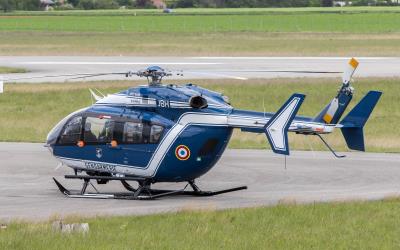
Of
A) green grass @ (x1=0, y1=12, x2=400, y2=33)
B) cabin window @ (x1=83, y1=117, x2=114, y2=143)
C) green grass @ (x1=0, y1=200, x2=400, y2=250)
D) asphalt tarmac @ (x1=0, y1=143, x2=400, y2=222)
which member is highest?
cabin window @ (x1=83, y1=117, x2=114, y2=143)

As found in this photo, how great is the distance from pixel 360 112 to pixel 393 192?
217 centimetres

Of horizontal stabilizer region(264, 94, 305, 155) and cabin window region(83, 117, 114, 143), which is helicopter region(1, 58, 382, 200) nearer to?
cabin window region(83, 117, 114, 143)

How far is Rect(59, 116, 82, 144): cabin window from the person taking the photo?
811 inches

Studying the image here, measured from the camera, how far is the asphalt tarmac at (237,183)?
19266mm

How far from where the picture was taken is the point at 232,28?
299 feet

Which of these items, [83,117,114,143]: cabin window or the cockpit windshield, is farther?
[83,117,114,143]: cabin window

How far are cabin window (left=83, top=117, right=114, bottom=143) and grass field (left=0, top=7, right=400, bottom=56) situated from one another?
1541 inches

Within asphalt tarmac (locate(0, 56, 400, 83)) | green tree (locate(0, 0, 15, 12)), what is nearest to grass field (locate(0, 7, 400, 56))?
asphalt tarmac (locate(0, 56, 400, 83))

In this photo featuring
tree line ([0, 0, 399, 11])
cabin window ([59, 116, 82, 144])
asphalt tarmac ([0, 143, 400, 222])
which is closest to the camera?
asphalt tarmac ([0, 143, 400, 222])

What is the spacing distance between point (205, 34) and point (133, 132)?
199ft

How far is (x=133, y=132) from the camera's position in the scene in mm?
20094

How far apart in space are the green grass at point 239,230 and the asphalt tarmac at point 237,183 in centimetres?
125

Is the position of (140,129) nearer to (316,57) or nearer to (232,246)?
(232,246)

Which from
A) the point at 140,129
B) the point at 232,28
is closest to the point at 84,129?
the point at 140,129
